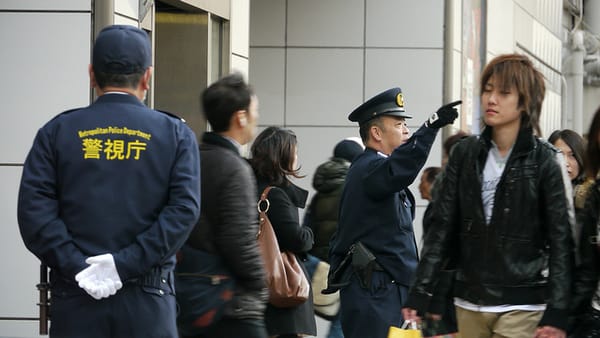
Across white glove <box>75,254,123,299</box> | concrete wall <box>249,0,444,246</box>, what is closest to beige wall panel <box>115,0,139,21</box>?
white glove <box>75,254,123,299</box>

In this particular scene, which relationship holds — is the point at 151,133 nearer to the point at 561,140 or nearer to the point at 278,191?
the point at 278,191

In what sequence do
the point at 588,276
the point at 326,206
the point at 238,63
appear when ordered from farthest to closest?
the point at 238,63
the point at 326,206
the point at 588,276

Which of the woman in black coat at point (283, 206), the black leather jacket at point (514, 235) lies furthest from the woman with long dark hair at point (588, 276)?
the woman in black coat at point (283, 206)

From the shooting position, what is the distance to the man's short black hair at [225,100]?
537cm

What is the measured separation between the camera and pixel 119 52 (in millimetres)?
4750

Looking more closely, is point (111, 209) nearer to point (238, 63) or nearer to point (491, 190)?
point (491, 190)

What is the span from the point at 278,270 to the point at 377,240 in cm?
58

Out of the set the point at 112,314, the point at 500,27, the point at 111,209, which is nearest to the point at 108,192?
the point at 111,209

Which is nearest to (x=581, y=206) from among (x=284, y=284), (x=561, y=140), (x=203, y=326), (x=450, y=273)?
(x=450, y=273)

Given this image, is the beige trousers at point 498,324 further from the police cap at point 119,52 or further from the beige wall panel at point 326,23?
the beige wall panel at point 326,23

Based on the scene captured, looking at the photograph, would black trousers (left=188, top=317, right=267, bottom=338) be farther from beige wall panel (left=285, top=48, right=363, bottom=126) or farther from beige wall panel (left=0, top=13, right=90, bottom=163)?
beige wall panel (left=285, top=48, right=363, bottom=126)

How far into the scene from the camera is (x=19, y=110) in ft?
29.3

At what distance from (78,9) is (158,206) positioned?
4.70 metres

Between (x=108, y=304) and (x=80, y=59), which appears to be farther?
(x=80, y=59)
